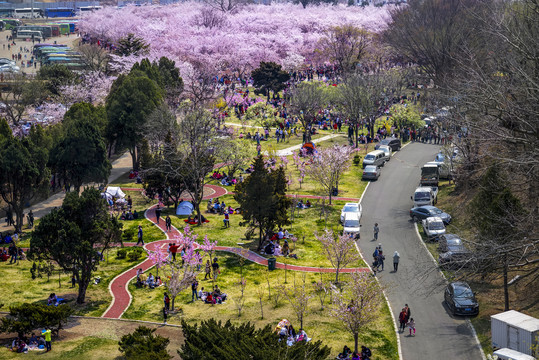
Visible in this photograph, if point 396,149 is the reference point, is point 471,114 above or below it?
above

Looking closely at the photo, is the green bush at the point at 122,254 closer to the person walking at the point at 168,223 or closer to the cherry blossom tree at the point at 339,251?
the person walking at the point at 168,223

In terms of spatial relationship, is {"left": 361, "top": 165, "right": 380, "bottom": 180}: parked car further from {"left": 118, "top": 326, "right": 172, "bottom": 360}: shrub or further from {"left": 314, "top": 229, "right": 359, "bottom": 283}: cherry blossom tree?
{"left": 118, "top": 326, "right": 172, "bottom": 360}: shrub

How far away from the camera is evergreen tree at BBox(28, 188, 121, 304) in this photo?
1559 inches

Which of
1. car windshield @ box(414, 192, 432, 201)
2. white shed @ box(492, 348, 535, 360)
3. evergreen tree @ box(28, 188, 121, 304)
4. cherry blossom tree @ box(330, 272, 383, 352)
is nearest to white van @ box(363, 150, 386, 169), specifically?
car windshield @ box(414, 192, 432, 201)

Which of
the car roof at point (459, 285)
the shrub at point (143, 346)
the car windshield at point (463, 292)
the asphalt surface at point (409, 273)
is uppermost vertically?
the shrub at point (143, 346)

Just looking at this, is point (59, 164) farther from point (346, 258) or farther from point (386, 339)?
point (386, 339)

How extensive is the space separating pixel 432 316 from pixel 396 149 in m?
42.8

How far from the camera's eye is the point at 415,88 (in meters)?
116

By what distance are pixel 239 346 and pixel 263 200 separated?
2009 centimetres

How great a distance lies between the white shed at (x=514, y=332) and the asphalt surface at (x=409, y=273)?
1.53 meters

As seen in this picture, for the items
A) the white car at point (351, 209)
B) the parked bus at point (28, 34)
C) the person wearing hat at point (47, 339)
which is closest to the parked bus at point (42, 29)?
the parked bus at point (28, 34)

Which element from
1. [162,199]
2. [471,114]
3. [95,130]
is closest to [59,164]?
[95,130]

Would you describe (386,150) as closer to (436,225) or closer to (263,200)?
(436,225)

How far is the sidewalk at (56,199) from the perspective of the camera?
57.5 meters
